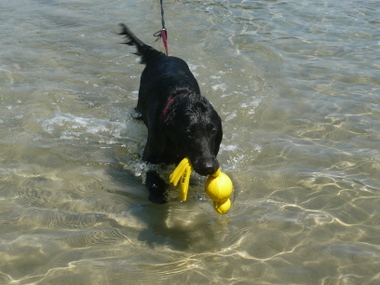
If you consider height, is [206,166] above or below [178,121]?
below

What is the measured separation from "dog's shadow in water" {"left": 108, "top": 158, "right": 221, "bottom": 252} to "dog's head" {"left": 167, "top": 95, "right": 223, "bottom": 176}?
1.76ft

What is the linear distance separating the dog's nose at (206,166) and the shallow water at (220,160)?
1.93 ft

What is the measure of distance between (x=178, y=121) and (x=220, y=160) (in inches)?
50.8

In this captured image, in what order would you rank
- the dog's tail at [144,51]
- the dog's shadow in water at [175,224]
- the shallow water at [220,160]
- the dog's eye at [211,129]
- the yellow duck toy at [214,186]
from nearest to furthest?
the shallow water at [220,160] < the yellow duck toy at [214,186] < the dog's shadow in water at [175,224] < the dog's eye at [211,129] < the dog's tail at [144,51]

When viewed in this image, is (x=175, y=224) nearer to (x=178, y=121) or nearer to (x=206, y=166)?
(x=206, y=166)

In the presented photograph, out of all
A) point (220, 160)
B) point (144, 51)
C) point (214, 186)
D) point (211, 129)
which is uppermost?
point (211, 129)

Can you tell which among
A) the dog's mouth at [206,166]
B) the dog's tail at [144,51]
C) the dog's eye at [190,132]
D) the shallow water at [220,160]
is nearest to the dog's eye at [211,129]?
the dog's eye at [190,132]

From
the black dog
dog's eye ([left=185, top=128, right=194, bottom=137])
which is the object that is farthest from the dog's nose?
dog's eye ([left=185, top=128, right=194, bottom=137])

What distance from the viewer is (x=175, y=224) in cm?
404

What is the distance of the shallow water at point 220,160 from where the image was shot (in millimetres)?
3514

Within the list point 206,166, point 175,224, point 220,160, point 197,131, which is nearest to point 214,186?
point 206,166

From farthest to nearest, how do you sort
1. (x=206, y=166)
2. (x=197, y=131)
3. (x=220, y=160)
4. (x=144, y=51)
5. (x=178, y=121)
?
(x=144, y=51), (x=220, y=160), (x=178, y=121), (x=197, y=131), (x=206, y=166)

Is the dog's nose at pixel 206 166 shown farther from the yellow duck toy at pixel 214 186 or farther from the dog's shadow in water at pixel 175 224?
the dog's shadow in water at pixel 175 224

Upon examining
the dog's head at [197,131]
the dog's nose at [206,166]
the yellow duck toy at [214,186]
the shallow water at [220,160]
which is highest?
the dog's head at [197,131]
